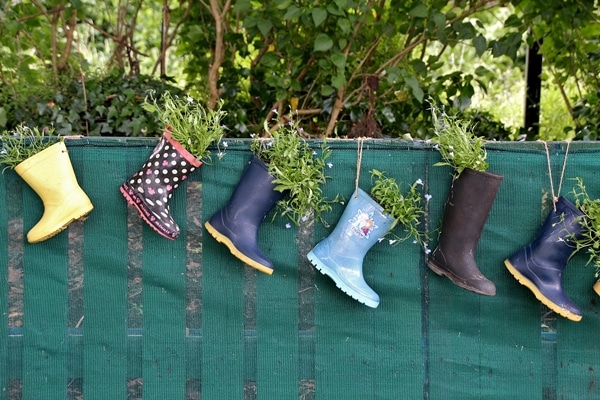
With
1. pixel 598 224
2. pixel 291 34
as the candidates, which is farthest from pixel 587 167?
pixel 291 34

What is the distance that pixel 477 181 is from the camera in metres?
2.47

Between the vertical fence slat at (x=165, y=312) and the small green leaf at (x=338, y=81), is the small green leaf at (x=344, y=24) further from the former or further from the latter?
the vertical fence slat at (x=165, y=312)

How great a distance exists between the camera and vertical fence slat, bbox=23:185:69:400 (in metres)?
2.61

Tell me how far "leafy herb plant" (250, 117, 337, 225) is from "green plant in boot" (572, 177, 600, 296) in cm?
78

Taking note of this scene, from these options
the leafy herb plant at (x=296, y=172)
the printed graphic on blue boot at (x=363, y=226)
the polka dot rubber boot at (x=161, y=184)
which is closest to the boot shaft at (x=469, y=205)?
the printed graphic on blue boot at (x=363, y=226)

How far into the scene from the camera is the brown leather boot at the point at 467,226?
2.47m

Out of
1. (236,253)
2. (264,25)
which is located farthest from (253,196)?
(264,25)

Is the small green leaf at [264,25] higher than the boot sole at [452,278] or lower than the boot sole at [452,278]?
higher

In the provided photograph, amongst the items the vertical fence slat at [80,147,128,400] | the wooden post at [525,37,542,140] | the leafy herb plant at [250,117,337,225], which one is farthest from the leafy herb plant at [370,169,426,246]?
the wooden post at [525,37,542,140]

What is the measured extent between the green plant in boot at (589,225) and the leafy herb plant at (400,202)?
0.49m

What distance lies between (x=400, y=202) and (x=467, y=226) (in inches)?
8.8

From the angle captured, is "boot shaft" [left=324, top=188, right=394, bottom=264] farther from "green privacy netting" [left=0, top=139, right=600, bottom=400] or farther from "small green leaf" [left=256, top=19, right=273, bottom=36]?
"small green leaf" [left=256, top=19, right=273, bottom=36]

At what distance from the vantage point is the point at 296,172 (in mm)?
2527

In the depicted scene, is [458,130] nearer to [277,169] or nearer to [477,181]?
[477,181]
